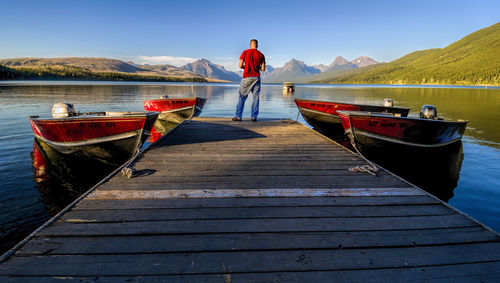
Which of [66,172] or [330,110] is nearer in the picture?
[66,172]

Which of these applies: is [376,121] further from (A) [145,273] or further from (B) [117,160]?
(B) [117,160]

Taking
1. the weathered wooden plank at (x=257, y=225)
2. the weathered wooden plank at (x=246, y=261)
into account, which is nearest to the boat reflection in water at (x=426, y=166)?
the weathered wooden plank at (x=257, y=225)

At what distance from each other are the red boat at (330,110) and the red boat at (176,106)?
6033mm

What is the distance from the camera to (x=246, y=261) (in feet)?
7.02

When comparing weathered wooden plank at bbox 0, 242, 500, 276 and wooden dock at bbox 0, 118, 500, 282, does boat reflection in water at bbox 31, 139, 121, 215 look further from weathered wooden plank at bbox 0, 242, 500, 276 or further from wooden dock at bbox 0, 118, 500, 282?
weathered wooden plank at bbox 0, 242, 500, 276

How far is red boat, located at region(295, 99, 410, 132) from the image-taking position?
36.2 ft

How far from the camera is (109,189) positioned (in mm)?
3512

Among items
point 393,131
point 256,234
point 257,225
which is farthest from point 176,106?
point 256,234

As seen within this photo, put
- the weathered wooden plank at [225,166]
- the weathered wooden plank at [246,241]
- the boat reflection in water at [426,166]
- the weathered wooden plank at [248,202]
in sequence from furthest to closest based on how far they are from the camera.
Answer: the boat reflection in water at [426,166]
the weathered wooden plank at [225,166]
the weathered wooden plank at [248,202]
the weathered wooden plank at [246,241]

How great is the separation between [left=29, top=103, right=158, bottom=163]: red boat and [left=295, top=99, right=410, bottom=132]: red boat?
8.05m

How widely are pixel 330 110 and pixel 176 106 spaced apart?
28.1 ft

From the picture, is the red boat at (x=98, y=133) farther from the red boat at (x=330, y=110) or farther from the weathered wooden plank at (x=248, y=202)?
the red boat at (x=330, y=110)

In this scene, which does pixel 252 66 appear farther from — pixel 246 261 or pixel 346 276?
pixel 346 276

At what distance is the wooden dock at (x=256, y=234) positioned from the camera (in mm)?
2021
